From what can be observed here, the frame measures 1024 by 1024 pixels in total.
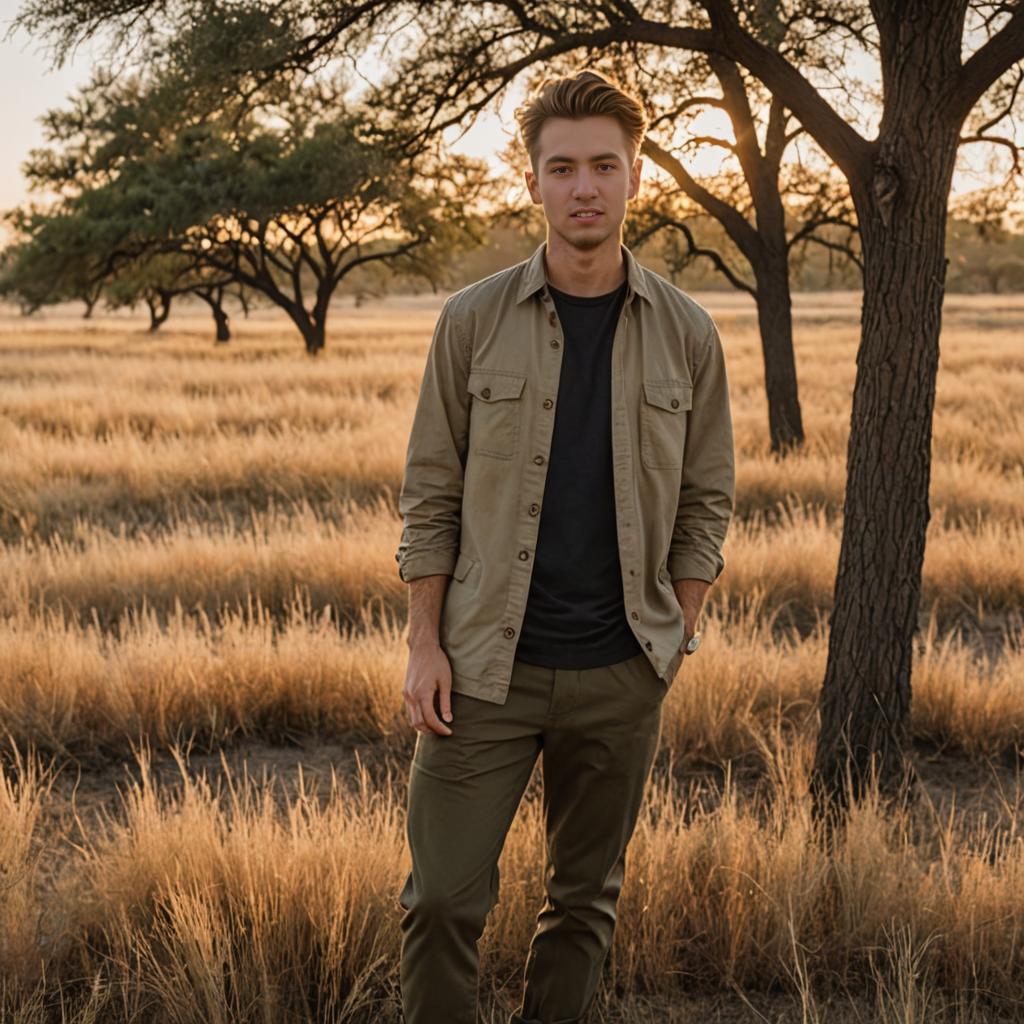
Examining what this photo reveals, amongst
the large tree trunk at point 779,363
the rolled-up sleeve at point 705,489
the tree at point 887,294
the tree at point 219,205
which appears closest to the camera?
the rolled-up sleeve at point 705,489

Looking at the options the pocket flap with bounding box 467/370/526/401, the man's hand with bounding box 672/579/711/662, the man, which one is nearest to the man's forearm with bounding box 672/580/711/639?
the man's hand with bounding box 672/579/711/662

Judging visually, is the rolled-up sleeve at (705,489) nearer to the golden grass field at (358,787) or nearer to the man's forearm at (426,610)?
the man's forearm at (426,610)

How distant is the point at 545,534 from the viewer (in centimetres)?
255

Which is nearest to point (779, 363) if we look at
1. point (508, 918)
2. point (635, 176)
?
point (508, 918)

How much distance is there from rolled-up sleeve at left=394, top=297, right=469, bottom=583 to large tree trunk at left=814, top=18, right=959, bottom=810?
2205 mm

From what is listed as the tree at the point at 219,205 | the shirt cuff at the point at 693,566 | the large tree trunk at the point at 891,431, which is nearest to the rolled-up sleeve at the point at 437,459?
the shirt cuff at the point at 693,566

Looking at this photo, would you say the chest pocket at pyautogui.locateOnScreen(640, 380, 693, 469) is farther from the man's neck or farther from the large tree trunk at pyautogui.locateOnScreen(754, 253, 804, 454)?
the large tree trunk at pyautogui.locateOnScreen(754, 253, 804, 454)

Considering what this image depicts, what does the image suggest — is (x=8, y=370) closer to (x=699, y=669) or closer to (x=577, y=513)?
(x=699, y=669)

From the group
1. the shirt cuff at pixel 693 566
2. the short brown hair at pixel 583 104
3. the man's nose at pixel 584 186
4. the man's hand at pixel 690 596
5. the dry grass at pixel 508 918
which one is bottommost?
the dry grass at pixel 508 918

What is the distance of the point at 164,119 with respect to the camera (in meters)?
5.64

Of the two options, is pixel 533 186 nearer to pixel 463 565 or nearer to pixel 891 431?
pixel 463 565

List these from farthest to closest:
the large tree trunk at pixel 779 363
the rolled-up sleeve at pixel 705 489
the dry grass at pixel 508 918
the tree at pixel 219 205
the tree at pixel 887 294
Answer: the tree at pixel 219 205 → the large tree trunk at pixel 779 363 → the tree at pixel 887 294 → the dry grass at pixel 508 918 → the rolled-up sleeve at pixel 705 489

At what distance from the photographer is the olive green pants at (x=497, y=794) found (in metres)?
2.43

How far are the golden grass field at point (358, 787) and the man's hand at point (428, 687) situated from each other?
1.00m
